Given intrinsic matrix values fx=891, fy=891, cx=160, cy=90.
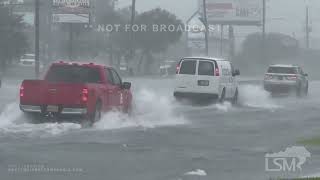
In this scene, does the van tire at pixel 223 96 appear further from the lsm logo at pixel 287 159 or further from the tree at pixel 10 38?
the tree at pixel 10 38

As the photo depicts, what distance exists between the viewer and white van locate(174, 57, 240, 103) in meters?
32.4

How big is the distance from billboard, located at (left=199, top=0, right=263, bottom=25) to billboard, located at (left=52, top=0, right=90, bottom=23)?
41.4 m

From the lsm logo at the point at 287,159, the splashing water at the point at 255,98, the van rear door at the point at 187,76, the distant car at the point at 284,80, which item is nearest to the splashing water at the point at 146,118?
the van rear door at the point at 187,76

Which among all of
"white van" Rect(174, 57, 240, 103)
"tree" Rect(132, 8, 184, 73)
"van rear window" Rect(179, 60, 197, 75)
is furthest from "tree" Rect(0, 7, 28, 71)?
"white van" Rect(174, 57, 240, 103)

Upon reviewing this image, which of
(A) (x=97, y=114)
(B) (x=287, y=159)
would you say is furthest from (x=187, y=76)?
(B) (x=287, y=159)

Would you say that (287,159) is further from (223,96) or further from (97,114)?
(223,96)

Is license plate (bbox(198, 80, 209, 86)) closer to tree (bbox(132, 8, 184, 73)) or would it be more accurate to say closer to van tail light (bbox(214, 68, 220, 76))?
van tail light (bbox(214, 68, 220, 76))

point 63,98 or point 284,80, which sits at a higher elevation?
point 63,98

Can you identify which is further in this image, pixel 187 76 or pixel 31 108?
pixel 187 76

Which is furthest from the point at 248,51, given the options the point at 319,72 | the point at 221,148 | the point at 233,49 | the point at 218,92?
the point at 221,148

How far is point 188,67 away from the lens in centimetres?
3297

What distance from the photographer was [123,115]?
77.7 feet

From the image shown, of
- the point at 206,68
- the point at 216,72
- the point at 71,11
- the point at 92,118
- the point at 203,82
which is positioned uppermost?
the point at 71,11

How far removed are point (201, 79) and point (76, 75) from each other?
1068 cm
